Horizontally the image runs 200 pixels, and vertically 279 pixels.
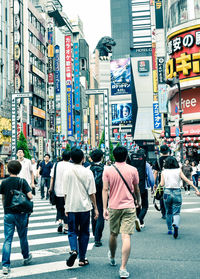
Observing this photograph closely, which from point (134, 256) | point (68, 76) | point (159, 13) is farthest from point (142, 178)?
point (68, 76)

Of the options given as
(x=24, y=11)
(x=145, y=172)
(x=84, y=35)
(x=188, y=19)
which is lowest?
(x=145, y=172)

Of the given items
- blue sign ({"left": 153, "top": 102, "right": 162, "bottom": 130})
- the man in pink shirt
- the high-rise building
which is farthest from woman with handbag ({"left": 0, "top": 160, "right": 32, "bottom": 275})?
the high-rise building

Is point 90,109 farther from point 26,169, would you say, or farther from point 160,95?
point 26,169

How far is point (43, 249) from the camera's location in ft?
21.7

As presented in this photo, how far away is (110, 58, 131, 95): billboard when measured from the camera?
306 feet

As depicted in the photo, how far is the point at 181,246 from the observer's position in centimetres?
655

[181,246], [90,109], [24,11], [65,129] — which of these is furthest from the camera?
[90,109]

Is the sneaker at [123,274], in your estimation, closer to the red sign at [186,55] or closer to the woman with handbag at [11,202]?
the woman with handbag at [11,202]

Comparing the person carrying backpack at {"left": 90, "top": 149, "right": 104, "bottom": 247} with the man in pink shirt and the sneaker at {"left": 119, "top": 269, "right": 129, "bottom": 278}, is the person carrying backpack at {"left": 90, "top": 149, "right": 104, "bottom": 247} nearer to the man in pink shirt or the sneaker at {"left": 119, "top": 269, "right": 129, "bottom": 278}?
the man in pink shirt

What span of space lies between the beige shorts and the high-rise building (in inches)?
2204

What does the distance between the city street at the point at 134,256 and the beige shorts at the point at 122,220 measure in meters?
0.57

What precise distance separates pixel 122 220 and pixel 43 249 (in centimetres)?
228

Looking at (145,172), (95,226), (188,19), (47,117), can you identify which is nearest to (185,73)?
(188,19)

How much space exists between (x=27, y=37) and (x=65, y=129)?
20.7m
